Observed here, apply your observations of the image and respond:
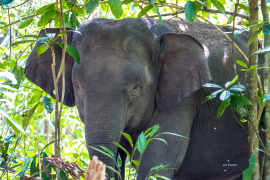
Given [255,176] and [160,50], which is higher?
[160,50]

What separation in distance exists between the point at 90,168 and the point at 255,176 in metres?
1.64

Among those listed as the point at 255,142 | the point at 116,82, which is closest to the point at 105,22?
the point at 116,82

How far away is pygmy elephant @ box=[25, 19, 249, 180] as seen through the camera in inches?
110

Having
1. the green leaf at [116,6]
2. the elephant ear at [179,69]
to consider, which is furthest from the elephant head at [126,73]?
the green leaf at [116,6]

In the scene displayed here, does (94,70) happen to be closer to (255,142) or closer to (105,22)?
(105,22)

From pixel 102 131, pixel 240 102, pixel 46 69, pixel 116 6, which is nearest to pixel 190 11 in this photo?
pixel 116 6

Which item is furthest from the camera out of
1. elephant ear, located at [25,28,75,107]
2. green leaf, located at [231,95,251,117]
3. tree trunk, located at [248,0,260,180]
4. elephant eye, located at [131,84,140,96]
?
elephant ear, located at [25,28,75,107]

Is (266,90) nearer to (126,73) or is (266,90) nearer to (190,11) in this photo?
(190,11)

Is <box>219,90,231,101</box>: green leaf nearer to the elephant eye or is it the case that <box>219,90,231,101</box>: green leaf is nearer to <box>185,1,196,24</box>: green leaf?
<box>185,1,196,24</box>: green leaf

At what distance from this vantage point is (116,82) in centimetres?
281

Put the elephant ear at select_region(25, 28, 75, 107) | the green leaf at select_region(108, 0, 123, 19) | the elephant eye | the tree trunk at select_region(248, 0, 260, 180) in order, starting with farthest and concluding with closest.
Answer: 1. the elephant ear at select_region(25, 28, 75, 107)
2. the elephant eye
3. the tree trunk at select_region(248, 0, 260, 180)
4. the green leaf at select_region(108, 0, 123, 19)

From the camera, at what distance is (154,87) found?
3143mm

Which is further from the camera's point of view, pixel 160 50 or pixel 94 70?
pixel 160 50

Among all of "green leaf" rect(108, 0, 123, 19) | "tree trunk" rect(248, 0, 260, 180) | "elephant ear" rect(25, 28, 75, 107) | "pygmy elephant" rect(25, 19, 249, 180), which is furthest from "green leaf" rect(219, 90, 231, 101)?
"elephant ear" rect(25, 28, 75, 107)
